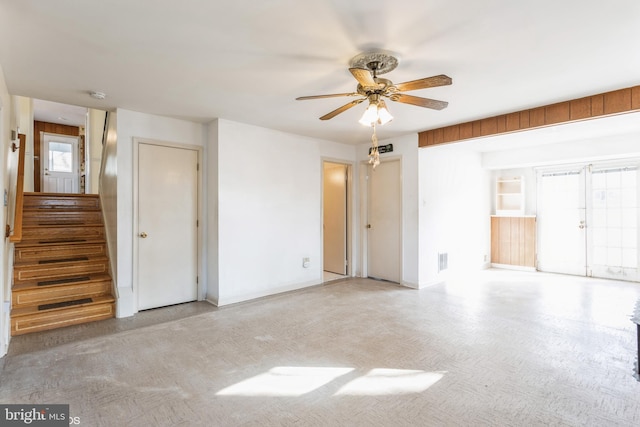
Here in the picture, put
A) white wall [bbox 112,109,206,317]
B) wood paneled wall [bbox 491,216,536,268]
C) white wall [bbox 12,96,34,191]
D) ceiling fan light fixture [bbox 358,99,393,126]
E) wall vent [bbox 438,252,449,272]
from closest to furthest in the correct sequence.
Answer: ceiling fan light fixture [bbox 358,99,393,126] < white wall [bbox 112,109,206,317] < wall vent [bbox 438,252,449,272] < white wall [bbox 12,96,34,191] < wood paneled wall [bbox 491,216,536,268]

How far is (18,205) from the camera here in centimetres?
353

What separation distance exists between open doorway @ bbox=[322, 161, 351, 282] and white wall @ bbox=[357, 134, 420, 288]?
1.11 metres

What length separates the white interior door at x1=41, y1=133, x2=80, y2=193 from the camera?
781 cm

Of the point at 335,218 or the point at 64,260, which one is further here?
the point at 335,218

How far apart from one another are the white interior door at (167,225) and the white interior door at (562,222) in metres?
6.59

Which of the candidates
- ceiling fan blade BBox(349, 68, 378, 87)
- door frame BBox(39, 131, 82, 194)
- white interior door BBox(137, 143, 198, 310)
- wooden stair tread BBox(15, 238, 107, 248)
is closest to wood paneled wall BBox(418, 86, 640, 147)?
ceiling fan blade BBox(349, 68, 378, 87)

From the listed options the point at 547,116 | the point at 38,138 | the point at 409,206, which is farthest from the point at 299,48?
the point at 38,138

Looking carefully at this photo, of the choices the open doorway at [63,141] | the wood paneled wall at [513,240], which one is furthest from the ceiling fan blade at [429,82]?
the open doorway at [63,141]

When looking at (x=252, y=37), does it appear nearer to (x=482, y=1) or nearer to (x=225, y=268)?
(x=482, y=1)

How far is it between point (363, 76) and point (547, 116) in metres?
2.75

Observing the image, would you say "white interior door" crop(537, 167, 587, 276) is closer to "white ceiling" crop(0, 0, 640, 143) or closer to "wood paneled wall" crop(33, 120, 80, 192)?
"white ceiling" crop(0, 0, 640, 143)

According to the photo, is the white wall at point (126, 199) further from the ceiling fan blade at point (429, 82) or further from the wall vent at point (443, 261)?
the wall vent at point (443, 261)

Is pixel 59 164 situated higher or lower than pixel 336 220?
higher

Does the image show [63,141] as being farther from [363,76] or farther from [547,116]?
[547,116]
